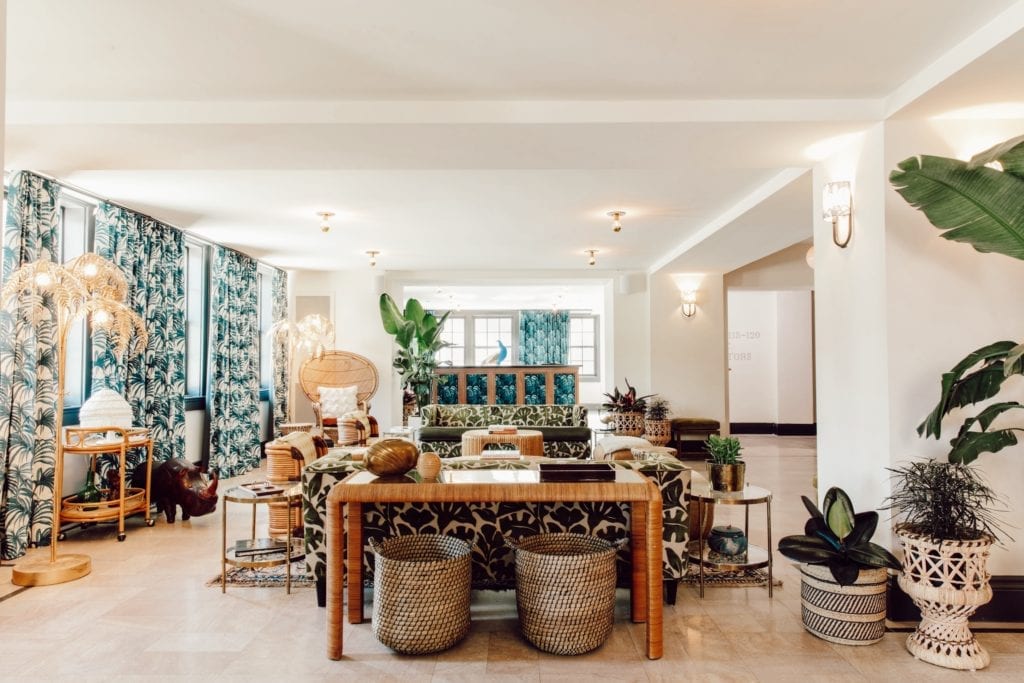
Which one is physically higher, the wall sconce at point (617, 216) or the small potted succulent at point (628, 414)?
the wall sconce at point (617, 216)

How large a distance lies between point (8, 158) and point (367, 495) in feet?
10.8

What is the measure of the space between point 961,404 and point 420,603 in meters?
2.53

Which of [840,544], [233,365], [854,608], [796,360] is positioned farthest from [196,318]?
[796,360]

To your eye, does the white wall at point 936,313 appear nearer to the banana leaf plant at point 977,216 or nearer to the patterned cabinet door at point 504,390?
the banana leaf plant at point 977,216

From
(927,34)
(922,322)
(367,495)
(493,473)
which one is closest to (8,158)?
(367,495)

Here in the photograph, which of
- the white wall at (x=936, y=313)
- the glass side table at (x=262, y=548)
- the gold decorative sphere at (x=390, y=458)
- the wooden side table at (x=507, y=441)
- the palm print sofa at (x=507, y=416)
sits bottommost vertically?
the glass side table at (x=262, y=548)

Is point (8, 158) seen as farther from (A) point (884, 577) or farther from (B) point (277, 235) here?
(A) point (884, 577)

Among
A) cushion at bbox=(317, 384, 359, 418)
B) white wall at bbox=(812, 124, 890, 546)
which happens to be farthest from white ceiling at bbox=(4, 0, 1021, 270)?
cushion at bbox=(317, 384, 359, 418)

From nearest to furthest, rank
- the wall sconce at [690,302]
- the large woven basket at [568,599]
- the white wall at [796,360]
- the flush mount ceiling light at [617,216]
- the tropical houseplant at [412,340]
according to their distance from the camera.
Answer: the large woven basket at [568,599]
the flush mount ceiling light at [617,216]
the tropical houseplant at [412,340]
the wall sconce at [690,302]
the white wall at [796,360]

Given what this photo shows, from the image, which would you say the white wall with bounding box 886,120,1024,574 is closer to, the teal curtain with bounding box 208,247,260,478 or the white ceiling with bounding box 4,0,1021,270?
the white ceiling with bounding box 4,0,1021,270

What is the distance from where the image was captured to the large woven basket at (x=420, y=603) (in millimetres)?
2869

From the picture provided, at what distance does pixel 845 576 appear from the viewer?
2.98 m

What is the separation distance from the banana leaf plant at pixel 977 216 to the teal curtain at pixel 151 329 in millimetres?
5441

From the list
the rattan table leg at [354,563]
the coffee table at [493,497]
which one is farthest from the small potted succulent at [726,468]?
the rattan table leg at [354,563]
